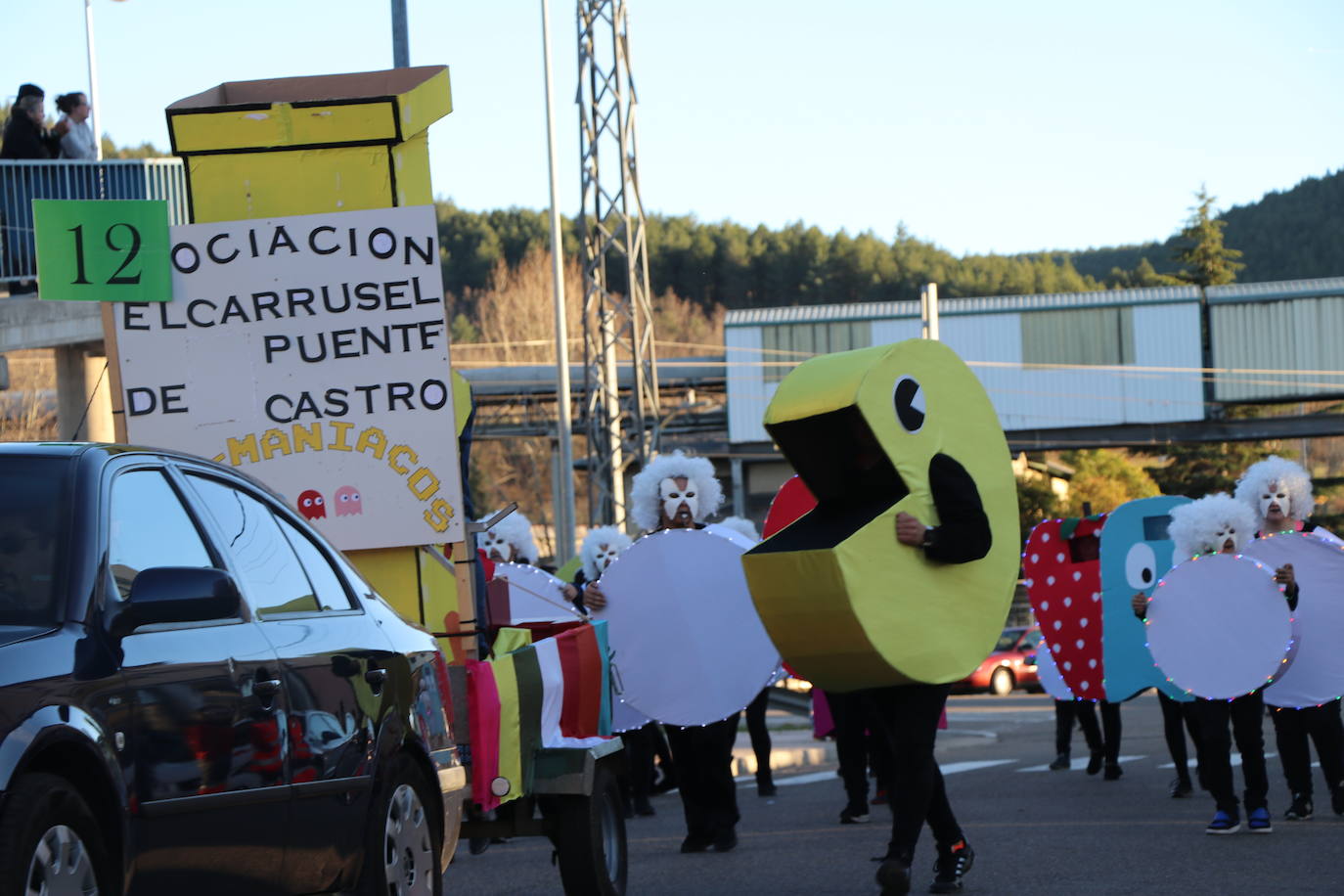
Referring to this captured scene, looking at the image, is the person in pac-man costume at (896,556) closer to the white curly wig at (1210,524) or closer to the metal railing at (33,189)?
the white curly wig at (1210,524)

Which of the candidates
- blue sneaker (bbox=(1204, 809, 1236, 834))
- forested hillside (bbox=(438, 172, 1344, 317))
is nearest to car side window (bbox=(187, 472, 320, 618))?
blue sneaker (bbox=(1204, 809, 1236, 834))

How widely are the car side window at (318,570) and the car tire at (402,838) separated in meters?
0.54

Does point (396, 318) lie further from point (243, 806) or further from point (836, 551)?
point (243, 806)

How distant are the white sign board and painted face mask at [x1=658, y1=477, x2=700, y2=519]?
3.74m

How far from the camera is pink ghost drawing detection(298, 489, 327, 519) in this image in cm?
762

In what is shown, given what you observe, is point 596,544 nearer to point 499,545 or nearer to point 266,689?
point 499,545

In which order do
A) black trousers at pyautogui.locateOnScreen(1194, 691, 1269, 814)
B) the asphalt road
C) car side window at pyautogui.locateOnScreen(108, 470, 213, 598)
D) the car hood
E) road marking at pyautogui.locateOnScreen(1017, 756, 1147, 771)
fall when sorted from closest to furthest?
the car hood, car side window at pyautogui.locateOnScreen(108, 470, 213, 598), the asphalt road, black trousers at pyautogui.locateOnScreen(1194, 691, 1269, 814), road marking at pyautogui.locateOnScreen(1017, 756, 1147, 771)

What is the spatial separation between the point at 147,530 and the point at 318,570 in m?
1.08

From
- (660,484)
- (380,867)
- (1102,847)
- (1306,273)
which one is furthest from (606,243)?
(1306,273)

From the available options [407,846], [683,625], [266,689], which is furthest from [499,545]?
[266,689]

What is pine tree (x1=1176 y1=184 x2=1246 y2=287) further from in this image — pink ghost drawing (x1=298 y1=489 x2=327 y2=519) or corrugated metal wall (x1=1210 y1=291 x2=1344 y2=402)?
pink ghost drawing (x1=298 y1=489 x2=327 y2=519)

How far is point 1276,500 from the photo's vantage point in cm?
1119

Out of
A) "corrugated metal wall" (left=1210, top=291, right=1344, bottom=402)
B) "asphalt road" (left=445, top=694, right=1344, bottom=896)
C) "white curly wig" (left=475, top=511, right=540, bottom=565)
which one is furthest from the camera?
"corrugated metal wall" (left=1210, top=291, right=1344, bottom=402)

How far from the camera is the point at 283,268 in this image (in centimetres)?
776
